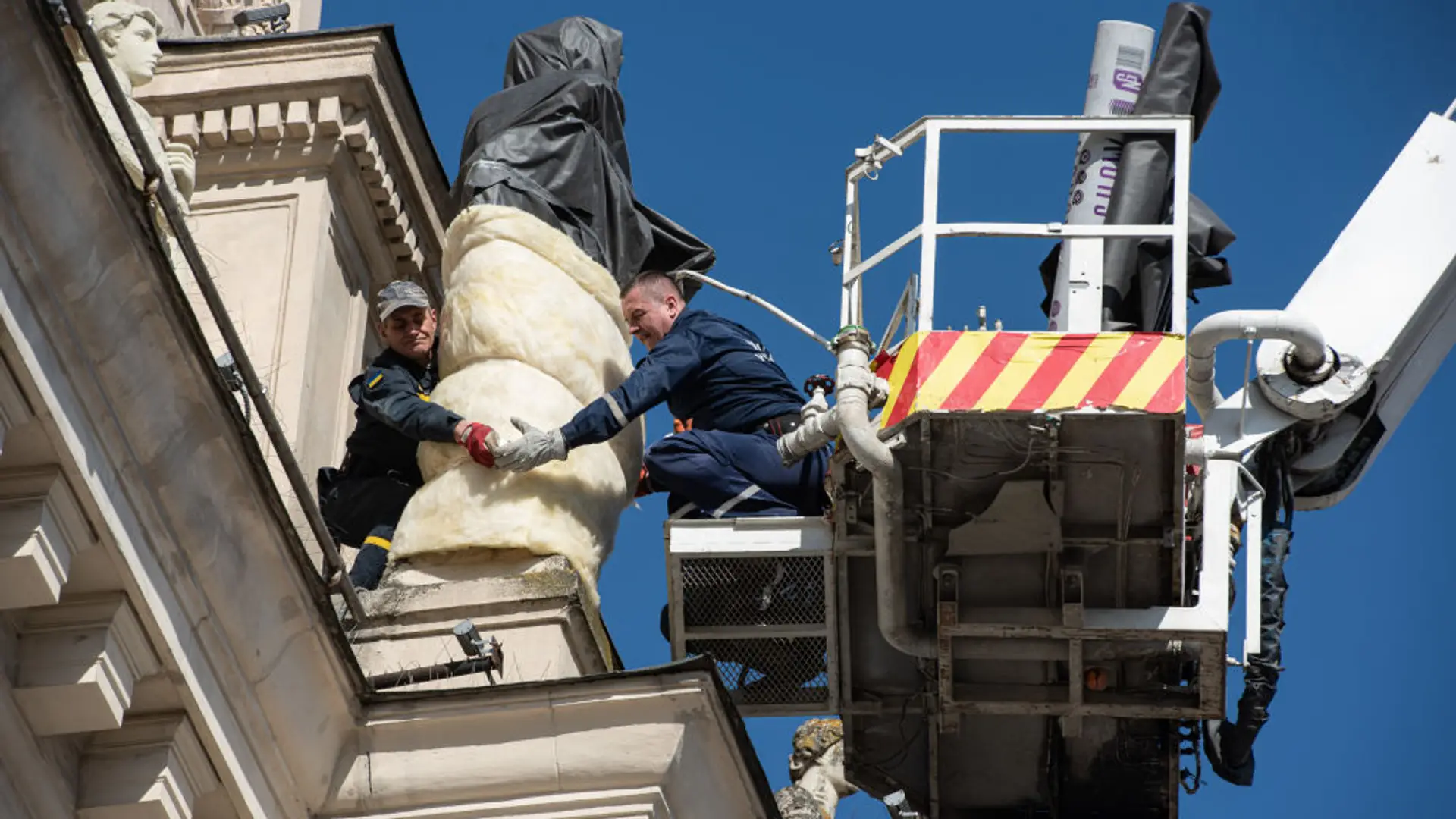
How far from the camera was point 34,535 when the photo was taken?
1063 centimetres

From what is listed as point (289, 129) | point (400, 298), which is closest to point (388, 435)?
point (400, 298)

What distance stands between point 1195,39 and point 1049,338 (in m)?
3.20

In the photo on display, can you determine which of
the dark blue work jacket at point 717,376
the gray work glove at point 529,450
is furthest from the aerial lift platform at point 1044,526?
the gray work glove at point 529,450

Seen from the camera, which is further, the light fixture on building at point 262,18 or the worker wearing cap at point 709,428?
the light fixture on building at point 262,18

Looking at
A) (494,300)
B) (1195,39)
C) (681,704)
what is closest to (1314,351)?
(1195,39)

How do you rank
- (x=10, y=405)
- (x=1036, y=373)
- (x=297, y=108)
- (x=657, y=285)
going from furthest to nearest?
1. (x=297, y=108)
2. (x=657, y=285)
3. (x=1036, y=373)
4. (x=10, y=405)

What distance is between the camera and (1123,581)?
48.3ft

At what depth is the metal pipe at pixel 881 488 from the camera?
1420cm

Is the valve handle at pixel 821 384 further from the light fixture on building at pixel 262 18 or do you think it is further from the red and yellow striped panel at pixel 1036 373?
the light fixture on building at pixel 262 18

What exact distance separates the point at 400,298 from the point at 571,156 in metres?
1.94

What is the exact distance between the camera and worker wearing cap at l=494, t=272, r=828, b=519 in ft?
49.1

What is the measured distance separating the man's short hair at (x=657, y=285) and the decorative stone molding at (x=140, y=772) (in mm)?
5176

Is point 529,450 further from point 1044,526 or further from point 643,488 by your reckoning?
point 1044,526

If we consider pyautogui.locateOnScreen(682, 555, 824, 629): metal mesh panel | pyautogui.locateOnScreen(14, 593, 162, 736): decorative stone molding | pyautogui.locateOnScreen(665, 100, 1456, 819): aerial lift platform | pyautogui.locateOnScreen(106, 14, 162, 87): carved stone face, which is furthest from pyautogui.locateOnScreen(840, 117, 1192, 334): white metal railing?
pyautogui.locateOnScreen(14, 593, 162, 736): decorative stone molding
